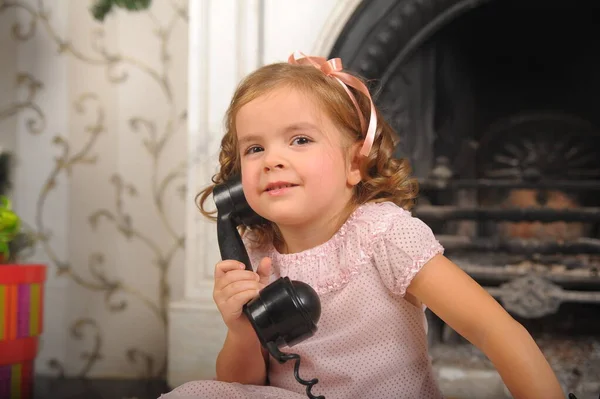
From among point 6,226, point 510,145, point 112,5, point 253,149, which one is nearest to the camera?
point 253,149

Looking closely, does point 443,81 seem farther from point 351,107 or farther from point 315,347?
point 315,347

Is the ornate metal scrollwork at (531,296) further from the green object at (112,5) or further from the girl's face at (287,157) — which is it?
the green object at (112,5)

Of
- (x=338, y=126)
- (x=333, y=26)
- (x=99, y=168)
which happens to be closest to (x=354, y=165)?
(x=338, y=126)

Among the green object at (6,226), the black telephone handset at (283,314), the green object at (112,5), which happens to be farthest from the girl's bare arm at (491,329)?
the green object at (112,5)

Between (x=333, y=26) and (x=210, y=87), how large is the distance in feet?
1.00

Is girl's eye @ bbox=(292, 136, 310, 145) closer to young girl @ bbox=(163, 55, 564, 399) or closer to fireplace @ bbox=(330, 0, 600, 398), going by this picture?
young girl @ bbox=(163, 55, 564, 399)

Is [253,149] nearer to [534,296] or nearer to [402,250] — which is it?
[402,250]

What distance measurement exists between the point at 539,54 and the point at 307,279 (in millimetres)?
999

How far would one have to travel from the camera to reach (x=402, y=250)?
81cm

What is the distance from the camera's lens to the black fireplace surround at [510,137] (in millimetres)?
1496

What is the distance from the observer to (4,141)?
1741 millimetres

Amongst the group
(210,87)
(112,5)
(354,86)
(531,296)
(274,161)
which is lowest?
(531,296)

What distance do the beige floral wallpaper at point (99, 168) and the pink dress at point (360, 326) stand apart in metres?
0.88

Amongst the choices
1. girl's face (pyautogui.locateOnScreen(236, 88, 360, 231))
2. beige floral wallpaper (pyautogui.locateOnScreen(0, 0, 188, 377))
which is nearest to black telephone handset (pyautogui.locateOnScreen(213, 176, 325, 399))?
girl's face (pyautogui.locateOnScreen(236, 88, 360, 231))
